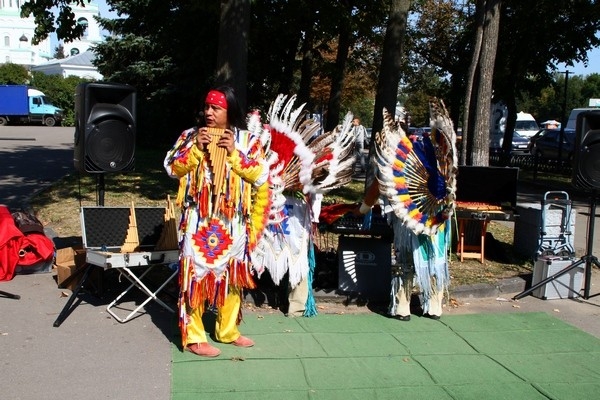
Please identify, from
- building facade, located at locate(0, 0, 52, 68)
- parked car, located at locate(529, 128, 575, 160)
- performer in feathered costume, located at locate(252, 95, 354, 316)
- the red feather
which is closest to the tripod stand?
performer in feathered costume, located at locate(252, 95, 354, 316)

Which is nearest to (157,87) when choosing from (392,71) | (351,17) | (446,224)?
(351,17)

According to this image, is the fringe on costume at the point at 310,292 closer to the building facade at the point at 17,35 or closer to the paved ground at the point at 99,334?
the paved ground at the point at 99,334

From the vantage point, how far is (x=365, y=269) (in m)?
6.90

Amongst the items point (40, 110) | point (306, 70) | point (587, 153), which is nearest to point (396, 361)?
point (587, 153)

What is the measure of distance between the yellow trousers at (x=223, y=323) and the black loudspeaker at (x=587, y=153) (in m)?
3.92

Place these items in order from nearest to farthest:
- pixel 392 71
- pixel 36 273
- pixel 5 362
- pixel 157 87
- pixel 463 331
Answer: pixel 5 362
pixel 463 331
pixel 36 273
pixel 392 71
pixel 157 87

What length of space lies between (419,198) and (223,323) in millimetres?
2087

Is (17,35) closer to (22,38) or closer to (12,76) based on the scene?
(22,38)

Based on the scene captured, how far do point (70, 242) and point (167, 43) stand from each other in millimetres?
12847

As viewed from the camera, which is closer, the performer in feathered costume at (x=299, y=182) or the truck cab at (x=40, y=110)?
the performer in feathered costume at (x=299, y=182)

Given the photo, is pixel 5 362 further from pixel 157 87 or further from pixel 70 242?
pixel 157 87

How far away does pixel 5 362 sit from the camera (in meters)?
5.02

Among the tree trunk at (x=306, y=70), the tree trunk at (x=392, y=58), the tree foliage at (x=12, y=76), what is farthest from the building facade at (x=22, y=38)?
the tree trunk at (x=392, y=58)

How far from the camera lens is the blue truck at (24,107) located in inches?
1704
